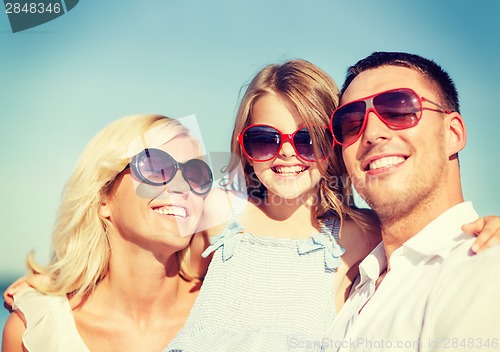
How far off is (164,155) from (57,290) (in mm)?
1351

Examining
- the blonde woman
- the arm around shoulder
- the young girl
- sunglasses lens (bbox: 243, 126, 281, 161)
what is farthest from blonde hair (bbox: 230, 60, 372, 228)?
the arm around shoulder

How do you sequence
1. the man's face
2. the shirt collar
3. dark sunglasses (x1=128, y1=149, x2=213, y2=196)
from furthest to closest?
dark sunglasses (x1=128, y1=149, x2=213, y2=196)
the man's face
the shirt collar

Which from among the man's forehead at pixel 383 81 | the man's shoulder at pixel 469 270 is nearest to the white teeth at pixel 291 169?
the man's forehead at pixel 383 81

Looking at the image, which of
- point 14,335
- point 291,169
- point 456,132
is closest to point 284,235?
point 291,169

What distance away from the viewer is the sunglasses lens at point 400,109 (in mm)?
2736

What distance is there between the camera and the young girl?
290 centimetres

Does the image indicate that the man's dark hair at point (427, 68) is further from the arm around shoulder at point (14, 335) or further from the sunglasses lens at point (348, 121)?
the arm around shoulder at point (14, 335)

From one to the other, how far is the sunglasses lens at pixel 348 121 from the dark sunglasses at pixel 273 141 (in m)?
0.21

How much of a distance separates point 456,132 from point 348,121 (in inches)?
25.9

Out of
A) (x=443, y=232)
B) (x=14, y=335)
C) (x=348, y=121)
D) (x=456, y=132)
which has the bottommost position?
(x=14, y=335)

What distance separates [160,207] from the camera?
139 inches

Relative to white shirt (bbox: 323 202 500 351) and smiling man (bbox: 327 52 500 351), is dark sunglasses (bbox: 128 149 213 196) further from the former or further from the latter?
white shirt (bbox: 323 202 500 351)

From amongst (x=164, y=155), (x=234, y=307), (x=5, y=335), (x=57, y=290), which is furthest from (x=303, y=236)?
(x=5, y=335)

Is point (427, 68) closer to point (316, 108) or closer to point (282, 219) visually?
point (316, 108)
